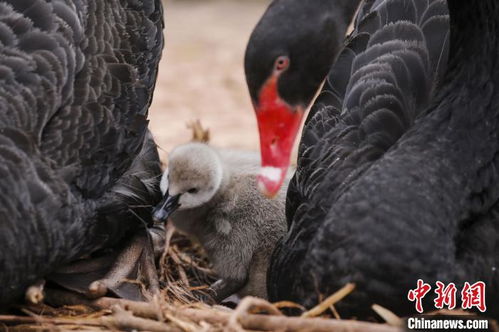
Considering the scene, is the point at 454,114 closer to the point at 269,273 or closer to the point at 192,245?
the point at 269,273

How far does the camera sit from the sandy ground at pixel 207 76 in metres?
6.81

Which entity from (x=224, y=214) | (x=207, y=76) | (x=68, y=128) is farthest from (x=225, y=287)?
(x=207, y=76)

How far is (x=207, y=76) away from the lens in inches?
328

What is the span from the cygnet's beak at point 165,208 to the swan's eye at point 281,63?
973mm

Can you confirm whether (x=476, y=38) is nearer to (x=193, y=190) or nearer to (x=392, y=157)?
(x=392, y=157)

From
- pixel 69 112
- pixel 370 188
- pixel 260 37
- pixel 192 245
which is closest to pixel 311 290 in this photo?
pixel 370 188

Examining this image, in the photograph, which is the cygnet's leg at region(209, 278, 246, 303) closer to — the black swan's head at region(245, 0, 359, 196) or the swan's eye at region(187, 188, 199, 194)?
the swan's eye at region(187, 188, 199, 194)

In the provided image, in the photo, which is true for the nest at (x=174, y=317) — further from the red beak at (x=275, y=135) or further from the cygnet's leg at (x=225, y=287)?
the red beak at (x=275, y=135)

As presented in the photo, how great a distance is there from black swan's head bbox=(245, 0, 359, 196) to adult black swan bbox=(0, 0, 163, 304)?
63 cm

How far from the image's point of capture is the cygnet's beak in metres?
3.44

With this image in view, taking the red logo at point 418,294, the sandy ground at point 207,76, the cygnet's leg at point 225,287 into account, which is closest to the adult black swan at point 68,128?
the cygnet's leg at point 225,287

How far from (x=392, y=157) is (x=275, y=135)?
1.24 feet

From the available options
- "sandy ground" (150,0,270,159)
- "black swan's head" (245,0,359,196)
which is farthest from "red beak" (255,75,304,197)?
"sandy ground" (150,0,270,159)

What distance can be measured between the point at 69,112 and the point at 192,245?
1428 mm
